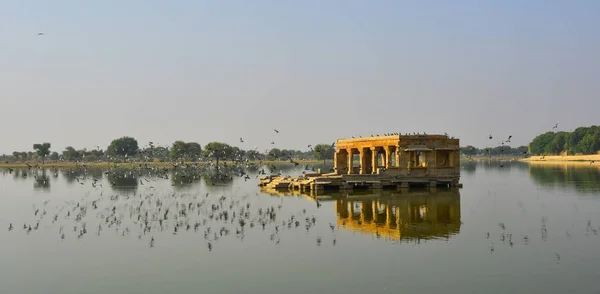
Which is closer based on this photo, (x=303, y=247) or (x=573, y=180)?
(x=303, y=247)

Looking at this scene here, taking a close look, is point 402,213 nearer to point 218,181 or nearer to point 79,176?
point 218,181

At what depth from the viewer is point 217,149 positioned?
174 metres

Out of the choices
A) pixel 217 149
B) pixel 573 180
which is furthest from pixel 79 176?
pixel 573 180

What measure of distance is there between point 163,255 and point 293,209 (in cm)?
1804

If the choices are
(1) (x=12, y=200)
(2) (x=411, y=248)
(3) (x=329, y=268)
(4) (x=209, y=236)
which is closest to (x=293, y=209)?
(4) (x=209, y=236)

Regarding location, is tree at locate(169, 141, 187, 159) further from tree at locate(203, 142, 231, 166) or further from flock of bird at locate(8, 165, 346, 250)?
flock of bird at locate(8, 165, 346, 250)

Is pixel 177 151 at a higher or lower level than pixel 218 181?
higher

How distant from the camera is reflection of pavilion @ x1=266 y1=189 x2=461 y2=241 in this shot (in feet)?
111

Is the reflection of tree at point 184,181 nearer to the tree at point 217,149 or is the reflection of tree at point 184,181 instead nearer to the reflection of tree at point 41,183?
the reflection of tree at point 41,183

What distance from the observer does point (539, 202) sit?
49.9 metres

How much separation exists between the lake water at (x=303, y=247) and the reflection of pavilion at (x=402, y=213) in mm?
124

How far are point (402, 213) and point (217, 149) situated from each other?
135 metres

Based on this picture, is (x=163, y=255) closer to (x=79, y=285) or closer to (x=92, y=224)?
(x=79, y=285)

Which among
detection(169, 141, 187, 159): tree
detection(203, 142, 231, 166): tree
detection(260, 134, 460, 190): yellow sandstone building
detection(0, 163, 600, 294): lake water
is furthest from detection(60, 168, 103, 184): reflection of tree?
detection(169, 141, 187, 159): tree
